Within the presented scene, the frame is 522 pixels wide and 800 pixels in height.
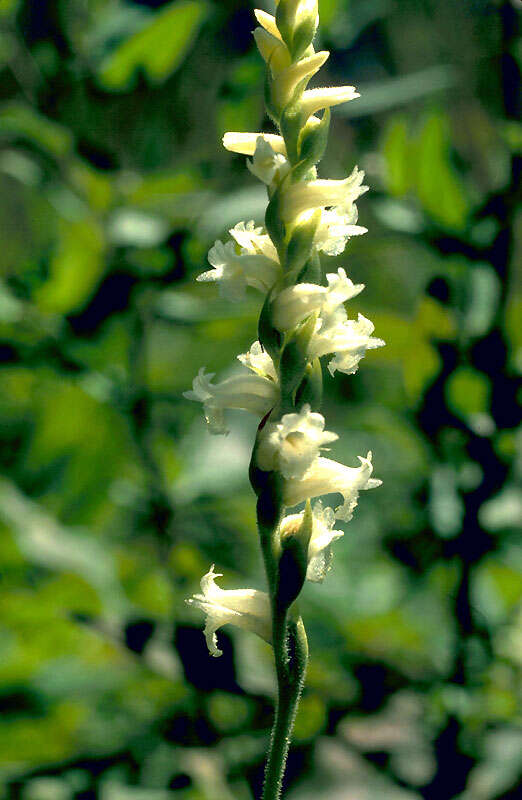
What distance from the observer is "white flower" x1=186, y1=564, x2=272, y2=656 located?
484mm

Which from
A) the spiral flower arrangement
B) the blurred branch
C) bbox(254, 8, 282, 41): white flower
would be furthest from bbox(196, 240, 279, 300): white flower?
the blurred branch

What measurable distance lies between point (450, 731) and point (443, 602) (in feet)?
0.62

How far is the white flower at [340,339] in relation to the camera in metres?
0.47

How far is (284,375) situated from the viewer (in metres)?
0.46

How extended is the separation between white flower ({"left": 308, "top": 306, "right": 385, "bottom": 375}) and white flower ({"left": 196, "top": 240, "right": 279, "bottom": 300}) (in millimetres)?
36

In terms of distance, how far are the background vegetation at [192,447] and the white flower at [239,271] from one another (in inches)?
22.8

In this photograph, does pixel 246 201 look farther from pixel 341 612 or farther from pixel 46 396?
pixel 341 612

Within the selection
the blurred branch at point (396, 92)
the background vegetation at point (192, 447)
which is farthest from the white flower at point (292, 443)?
the blurred branch at point (396, 92)

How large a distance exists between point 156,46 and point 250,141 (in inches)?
27.9

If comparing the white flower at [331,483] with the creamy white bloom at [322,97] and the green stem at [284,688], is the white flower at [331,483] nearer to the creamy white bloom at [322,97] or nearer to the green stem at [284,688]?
the green stem at [284,688]

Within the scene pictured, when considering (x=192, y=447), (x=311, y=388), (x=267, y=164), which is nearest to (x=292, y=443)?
(x=311, y=388)

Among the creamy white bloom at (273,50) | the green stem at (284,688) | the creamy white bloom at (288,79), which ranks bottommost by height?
the green stem at (284,688)

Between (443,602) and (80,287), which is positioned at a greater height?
(80,287)

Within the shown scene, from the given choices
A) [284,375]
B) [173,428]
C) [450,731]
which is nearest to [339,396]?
[173,428]
